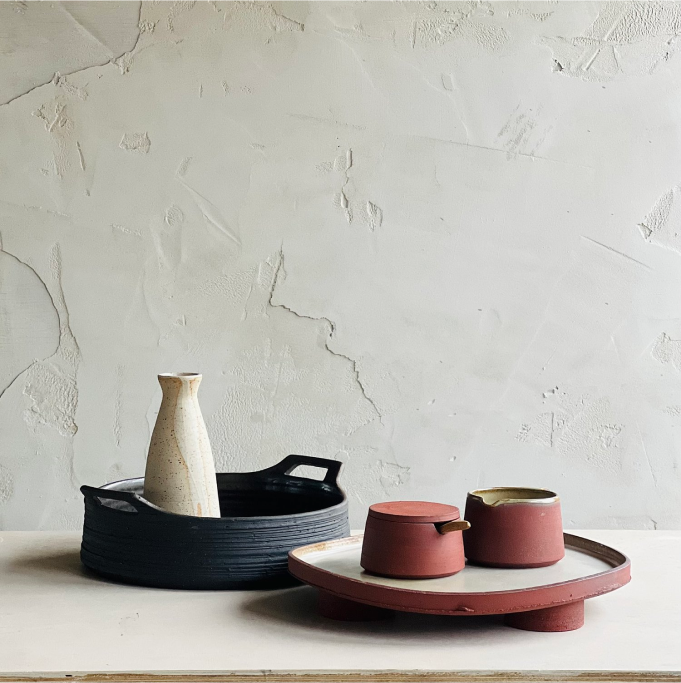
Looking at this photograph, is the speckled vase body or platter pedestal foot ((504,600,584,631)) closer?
platter pedestal foot ((504,600,584,631))

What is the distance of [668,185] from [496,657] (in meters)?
1.26

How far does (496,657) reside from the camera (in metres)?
0.73

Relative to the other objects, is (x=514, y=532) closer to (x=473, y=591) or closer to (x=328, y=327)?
(x=473, y=591)

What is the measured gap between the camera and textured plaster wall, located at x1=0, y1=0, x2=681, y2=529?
161 centimetres

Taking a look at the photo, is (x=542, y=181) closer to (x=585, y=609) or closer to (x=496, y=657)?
(x=585, y=609)

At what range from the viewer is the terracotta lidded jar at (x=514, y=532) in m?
0.84

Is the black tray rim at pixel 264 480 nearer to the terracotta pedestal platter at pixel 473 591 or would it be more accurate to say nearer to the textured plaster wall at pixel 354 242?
the terracotta pedestal platter at pixel 473 591

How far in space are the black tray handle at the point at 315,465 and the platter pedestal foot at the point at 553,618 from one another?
331 mm

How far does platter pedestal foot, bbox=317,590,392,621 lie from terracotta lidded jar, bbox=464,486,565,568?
120mm

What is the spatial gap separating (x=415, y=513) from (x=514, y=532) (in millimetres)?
121

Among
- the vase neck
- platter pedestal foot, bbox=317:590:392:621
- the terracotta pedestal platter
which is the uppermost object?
the vase neck

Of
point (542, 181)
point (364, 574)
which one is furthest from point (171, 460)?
point (542, 181)

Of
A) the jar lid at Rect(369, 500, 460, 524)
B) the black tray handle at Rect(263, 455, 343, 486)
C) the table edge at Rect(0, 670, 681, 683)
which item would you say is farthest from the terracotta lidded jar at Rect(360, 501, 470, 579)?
the black tray handle at Rect(263, 455, 343, 486)

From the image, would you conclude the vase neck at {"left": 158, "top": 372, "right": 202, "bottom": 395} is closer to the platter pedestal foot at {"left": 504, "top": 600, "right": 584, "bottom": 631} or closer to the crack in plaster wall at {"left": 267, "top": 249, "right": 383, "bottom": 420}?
the platter pedestal foot at {"left": 504, "top": 600, "right": 584, "bottom": 631}
